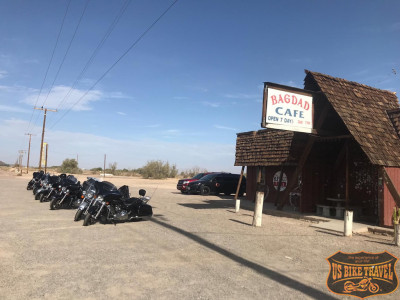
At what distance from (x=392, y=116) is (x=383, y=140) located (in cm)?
215

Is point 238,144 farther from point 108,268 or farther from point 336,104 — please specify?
point 108,268

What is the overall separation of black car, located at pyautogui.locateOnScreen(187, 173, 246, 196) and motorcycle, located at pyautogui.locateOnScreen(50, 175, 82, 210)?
38.0 ft

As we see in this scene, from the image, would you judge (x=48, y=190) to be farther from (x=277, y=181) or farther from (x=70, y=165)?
(x=70, y=165)

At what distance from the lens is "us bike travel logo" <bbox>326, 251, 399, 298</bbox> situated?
5066mm

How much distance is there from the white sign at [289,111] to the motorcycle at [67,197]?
27.8 feet

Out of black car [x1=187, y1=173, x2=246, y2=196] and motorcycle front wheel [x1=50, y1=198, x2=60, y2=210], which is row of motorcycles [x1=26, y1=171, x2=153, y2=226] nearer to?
motorcycle front wheel [x1=50, y1=198, x2=60, y2=210]

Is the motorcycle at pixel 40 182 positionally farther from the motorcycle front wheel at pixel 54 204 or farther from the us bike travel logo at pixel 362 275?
the us bike travel logo at pixel 362 275

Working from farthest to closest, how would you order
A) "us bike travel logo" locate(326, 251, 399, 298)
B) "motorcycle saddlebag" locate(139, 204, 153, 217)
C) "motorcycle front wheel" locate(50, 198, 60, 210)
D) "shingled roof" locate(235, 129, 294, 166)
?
"shingled roof" locate(235, 129, 294, 166)
"motorcycle front wheel" locate(50, 198, 60, 210)
"motorcycle saddlebag" locate(139, 204, 153, 217)
"us bike travel logo" locate(326, 251, 399, 298)

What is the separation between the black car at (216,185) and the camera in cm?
2423

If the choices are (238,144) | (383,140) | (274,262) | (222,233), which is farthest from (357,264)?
(238,144)

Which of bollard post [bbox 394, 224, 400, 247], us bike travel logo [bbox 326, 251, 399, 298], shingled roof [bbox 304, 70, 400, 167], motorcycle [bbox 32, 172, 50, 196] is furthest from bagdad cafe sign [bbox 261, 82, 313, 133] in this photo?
motorcycle [bbox 32, 172, 50, 196]

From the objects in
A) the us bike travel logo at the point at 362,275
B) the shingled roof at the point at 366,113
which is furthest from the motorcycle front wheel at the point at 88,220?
the shingled roof at the point at 366,113

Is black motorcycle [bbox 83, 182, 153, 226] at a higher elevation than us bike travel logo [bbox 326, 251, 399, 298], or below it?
higher

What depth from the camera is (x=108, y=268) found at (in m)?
5.61
